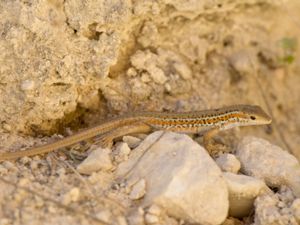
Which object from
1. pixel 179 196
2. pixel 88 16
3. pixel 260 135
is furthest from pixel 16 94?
pixel 260 135

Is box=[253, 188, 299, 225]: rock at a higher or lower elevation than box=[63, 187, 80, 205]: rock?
lower

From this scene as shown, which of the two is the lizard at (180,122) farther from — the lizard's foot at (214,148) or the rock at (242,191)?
the rock at (242,191)

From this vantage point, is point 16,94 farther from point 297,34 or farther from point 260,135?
point 297,34

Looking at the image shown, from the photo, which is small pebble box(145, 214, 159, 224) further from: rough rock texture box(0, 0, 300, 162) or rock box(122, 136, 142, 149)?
rough rock texture box(0, 0, 300, 162)

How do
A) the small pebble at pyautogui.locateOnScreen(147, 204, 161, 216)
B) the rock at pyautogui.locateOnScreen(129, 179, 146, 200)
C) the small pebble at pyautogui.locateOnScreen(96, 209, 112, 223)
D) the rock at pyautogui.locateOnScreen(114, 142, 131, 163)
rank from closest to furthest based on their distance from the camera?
the small pebble at pyautogui.locateOnScreen(96, 209, 112, 223), the small pebble at pyautogui.locateOnScreen(147, 204, 161, 216), the rock at pyautogui.locateOnScreen(129, 179, 146, 200), the rock at pyautogui.locateOnScreen(114, 142, 131, 163)

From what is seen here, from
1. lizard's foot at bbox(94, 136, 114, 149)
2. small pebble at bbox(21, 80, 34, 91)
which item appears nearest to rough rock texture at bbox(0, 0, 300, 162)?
small pebble at bbox(21, 80, 34, 91)

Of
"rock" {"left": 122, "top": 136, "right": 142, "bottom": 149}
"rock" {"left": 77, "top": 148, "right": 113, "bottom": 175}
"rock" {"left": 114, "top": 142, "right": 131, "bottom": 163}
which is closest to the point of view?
"rock" {"left": 77, "top": 148, "right": 113, "bottom": 175}
